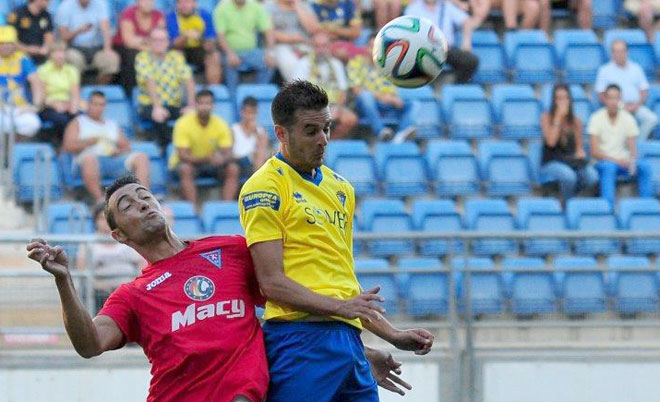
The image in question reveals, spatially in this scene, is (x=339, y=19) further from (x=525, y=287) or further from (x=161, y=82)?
(x=525, y=287)

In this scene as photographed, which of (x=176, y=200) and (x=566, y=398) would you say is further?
(x=176, y=200)

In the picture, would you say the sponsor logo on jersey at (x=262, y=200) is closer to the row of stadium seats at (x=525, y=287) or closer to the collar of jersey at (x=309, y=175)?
the collar of jersey at (x=309, y=175)

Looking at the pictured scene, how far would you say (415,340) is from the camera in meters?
5.53

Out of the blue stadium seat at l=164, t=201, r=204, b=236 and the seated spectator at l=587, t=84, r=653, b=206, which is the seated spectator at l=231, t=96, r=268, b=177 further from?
the seated spectator at l=587, t=84, r=653, b=206

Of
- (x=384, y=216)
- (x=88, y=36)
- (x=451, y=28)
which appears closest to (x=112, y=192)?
(x=384, y=216)

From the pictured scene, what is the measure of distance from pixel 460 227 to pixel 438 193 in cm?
81

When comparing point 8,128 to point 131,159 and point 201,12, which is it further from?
point 201,12

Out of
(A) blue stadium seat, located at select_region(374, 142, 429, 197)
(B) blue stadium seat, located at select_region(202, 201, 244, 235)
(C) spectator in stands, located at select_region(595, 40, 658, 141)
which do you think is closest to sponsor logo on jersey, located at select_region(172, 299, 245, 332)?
(B) blue stadium seat, located at select_region(202, 201, 244, 235)

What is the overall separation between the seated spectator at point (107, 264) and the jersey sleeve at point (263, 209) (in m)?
4.35

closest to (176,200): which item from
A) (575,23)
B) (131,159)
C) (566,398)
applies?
(131,159)

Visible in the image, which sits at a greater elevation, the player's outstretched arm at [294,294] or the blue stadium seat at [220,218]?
the blue stadium seat at [220,218]

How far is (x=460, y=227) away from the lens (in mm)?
12109

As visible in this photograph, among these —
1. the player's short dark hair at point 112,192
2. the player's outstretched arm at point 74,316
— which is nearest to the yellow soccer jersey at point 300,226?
the player's short dark hair at point 112,192

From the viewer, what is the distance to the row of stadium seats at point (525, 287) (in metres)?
→ 9.73
